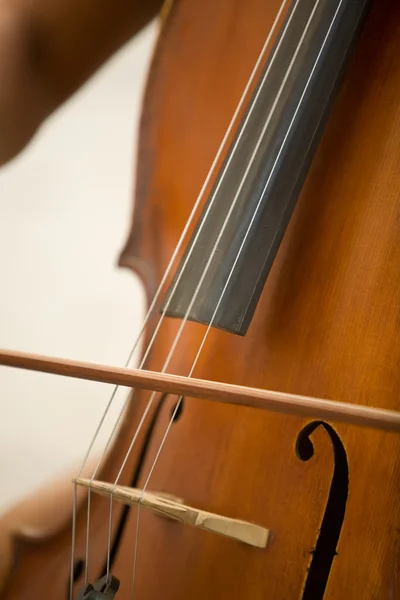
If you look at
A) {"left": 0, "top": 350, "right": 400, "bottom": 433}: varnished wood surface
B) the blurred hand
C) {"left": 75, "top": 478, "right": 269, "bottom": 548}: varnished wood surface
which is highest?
the blurred hand

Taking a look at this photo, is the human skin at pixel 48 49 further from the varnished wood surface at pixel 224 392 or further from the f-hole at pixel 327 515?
the f-hole at pixel 327 515

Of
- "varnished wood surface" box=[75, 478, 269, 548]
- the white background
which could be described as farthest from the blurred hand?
"varnished wood surface" box=[75, 478, 269, 548]

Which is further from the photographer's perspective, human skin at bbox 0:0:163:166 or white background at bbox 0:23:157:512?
white background at bbox 0:23:157:512

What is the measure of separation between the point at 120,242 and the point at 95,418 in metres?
0.33

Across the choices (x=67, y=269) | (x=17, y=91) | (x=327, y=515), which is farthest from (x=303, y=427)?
(x=67, y=269)

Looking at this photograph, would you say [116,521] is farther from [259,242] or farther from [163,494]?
[259,242]

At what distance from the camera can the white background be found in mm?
919

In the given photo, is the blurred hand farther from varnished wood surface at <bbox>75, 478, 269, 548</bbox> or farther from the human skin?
varnished wood surface at <bbox>75, 478, 269, 548</bbox>

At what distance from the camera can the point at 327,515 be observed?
1.31 feet

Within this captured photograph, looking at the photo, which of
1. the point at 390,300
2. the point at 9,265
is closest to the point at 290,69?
the point at 390,300

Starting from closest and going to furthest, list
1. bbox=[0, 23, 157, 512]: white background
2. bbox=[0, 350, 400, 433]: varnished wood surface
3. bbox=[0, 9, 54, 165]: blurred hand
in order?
bbox=[0, 350, 400, 433]: varnished wood surface → bbox=[0, 9, 54, 165]: blurred hand → bbox=[0, 23, 157, 512]: white background

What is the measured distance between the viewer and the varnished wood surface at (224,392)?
323mm

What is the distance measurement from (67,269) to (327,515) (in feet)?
2.44

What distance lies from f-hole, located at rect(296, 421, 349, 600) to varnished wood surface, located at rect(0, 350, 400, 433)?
92 millimetres
